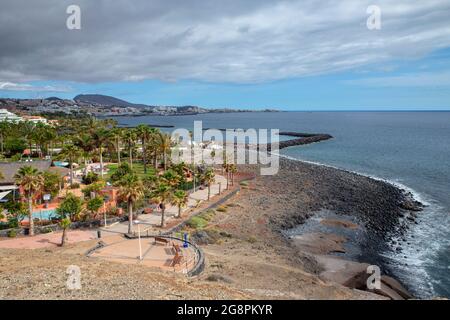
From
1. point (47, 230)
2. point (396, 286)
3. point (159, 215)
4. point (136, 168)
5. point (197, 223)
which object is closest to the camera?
point (396, 286)

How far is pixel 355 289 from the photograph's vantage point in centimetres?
2389

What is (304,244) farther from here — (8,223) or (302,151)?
(302,151)

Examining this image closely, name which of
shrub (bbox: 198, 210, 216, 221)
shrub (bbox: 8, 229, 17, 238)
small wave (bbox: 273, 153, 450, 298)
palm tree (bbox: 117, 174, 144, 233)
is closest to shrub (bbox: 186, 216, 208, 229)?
shrub (bbox: 198, 210, 216, 221)

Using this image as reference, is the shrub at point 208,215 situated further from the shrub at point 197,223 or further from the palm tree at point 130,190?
the palm tree at point 130,190

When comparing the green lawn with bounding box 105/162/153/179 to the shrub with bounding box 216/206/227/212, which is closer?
the shrub with bounding box 216/206/227/212

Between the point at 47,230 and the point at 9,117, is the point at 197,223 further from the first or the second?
the point at 9,117

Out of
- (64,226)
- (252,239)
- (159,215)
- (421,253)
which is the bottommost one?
(421,253)

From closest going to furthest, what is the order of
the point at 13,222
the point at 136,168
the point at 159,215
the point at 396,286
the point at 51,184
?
the point at 396,286 → the point at 13,222 → the point at 159,215 → the point at 51,184 → the point at 136,168

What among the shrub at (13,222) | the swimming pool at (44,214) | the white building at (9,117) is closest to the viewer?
the shrub at (13,222)

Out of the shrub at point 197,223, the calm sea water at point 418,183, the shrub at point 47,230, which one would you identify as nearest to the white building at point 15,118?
the calm sea water at point 418,183

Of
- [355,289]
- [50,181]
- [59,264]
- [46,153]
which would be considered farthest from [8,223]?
[46,153]

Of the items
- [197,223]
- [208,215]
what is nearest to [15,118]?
[208,215]

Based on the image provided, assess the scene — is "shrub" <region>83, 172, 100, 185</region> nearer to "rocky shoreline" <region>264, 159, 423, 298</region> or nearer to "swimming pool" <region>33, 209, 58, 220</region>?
"swimming pool" <region>33, 209, 58, 220</region>

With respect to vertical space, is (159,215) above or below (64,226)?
below
